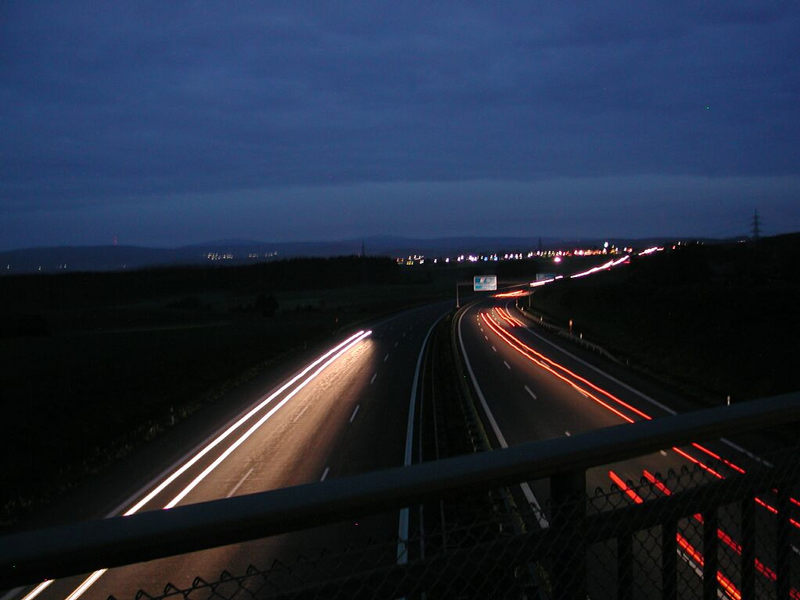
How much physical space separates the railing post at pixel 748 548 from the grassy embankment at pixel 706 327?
19.2 meters

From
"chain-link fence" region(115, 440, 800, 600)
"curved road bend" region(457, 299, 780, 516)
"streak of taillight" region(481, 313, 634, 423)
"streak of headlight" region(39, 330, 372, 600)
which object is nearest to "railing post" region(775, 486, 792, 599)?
"chain-link fence" region(115, 440, 800, 600)

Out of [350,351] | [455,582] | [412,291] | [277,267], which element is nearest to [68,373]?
[350,351]

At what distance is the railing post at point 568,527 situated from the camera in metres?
2.01

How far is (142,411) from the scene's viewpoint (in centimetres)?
2072

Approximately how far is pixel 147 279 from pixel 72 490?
11012 cm

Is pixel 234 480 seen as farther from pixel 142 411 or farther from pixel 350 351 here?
pixel 350 351

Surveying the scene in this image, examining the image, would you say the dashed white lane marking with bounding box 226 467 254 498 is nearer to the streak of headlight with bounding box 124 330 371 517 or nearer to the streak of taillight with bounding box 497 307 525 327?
the streak of headlight with bounding box 124 330 371 517

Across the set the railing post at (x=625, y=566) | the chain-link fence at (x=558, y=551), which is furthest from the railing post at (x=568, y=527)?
the railing post at (x=625, y=566)

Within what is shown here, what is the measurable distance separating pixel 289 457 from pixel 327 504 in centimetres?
1436

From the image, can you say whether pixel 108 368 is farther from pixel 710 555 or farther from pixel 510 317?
pixel 510 317

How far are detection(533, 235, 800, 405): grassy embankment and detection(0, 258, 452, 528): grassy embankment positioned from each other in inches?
623

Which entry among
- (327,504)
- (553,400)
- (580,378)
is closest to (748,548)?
(327,504)

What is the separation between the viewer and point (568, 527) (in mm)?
2016

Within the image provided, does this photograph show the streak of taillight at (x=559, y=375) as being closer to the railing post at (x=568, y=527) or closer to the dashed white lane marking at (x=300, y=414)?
the dashed white lane marking at (x=300, y=414)
